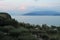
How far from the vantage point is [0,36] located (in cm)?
1941

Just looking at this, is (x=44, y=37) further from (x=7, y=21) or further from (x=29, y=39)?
(x=7, y=21)

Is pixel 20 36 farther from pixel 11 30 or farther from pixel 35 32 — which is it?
pixel 35 32

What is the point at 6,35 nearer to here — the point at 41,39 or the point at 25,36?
the point at 25,36

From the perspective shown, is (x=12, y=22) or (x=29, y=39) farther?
(x=12, y=22)

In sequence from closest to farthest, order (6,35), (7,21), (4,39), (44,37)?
(4,39)
(6,35)
(44,37)
(7,21)

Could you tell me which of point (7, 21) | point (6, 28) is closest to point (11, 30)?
point (6, 28)

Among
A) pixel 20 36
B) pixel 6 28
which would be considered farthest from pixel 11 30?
pixel 20 36

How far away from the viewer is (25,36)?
19.4m

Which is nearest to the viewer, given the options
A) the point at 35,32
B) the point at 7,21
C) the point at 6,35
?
the point at 6,35

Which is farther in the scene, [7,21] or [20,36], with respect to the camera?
[7,21]

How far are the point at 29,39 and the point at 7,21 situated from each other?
7.96 m

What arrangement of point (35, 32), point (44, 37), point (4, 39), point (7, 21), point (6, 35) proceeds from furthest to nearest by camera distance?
point (7, 21)
point (35, 32)
point (44, 37)
point (6, 35)
point (4, 39)

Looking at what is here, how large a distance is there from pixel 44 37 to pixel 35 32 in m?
2.36

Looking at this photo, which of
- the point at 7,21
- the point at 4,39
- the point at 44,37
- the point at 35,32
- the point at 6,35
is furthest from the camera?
the point at 7,21
